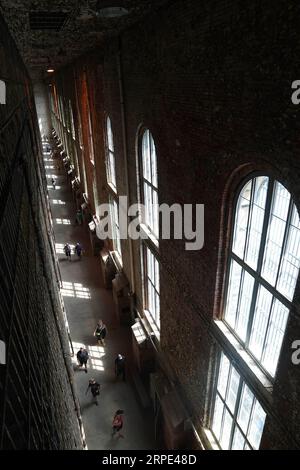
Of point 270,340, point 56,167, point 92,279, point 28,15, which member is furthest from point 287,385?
point 56,167

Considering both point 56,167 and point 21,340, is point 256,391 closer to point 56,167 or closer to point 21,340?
point 21,340

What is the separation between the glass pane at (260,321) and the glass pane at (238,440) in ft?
5.30

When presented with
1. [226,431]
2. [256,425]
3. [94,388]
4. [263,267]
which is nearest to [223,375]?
[256,425]

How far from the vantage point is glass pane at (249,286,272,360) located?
441 centimetres

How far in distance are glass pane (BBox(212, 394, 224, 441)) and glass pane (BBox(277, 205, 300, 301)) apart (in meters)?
2.93

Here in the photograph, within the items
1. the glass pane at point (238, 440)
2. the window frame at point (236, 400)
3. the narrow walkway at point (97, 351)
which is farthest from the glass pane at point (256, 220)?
the narrow walkway at point (97, 351)

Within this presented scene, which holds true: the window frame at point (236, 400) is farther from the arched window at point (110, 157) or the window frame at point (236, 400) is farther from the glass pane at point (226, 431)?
the arched window at point (110, 157)

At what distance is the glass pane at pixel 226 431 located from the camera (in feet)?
19.0

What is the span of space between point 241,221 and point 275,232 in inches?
28.6

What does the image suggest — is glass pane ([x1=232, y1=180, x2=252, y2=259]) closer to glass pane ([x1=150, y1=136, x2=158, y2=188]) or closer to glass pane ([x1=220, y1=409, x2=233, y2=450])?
glass pane ([x1=220, y1=409, x2=233, y2=450])

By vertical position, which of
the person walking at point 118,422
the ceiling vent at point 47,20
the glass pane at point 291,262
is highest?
the ceiling vent at point 47,20

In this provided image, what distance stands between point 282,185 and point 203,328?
122 inches

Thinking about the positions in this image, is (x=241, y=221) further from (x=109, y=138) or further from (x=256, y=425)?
(x=109, y=138)

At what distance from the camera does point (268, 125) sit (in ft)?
11.9
